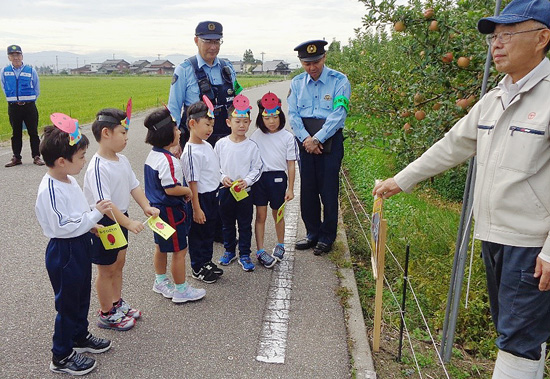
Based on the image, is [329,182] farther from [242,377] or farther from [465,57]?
[242,377]

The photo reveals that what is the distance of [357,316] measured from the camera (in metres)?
3.31

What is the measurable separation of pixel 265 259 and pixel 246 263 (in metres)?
0.18

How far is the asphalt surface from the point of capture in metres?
2.71

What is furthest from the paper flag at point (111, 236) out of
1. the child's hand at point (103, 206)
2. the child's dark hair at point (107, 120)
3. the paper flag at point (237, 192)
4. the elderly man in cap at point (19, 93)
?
the elderly man in cap at point (19, 93)

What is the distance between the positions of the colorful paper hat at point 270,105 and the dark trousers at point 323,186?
59cm

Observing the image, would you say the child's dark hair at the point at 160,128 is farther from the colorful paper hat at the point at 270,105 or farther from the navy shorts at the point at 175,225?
the colorful paper hat at the point at 270,105

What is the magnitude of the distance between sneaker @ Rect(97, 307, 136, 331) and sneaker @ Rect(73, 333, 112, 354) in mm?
223

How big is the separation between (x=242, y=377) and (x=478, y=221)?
1563 millimetres

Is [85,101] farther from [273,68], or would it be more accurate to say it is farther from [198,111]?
[273,68]

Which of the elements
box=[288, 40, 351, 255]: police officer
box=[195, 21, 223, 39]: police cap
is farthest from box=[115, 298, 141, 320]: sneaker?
box=[195, 21, 223, 39]: police cap

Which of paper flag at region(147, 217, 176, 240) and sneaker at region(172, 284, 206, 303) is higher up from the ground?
paper flag at region(147, 217, 176, 240)

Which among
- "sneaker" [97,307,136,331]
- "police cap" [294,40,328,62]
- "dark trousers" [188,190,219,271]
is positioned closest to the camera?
"sneaker" [97,307,136,331]

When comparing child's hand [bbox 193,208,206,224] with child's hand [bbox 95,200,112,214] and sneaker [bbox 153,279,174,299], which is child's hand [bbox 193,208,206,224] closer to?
sneaker [bbox 153,279,174,299]

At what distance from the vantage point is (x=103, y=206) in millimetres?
2590
